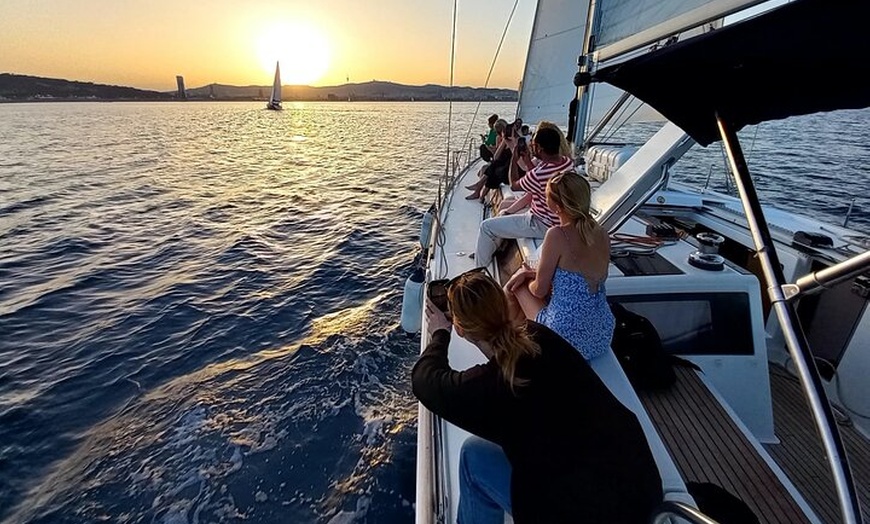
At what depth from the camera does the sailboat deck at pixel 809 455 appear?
2857 mm

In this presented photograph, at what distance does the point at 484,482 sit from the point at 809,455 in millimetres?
2769

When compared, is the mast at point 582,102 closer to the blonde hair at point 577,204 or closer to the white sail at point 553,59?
the white sail at point 553,59

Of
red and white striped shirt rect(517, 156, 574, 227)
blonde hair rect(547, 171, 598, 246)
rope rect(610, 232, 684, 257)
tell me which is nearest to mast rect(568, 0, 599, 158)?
red and white striped shirt rect(517, 156, 574, 227)

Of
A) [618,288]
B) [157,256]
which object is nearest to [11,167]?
[157,256]

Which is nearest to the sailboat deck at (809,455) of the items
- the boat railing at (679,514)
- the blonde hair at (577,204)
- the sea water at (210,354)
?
the blonde hair at (577,204)

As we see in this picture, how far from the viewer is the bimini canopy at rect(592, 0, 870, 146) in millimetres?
1228

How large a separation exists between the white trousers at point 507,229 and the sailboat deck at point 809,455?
2.31m

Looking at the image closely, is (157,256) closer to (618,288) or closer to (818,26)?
(618,288)

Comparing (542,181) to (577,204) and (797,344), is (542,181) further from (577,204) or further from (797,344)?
(797,344)

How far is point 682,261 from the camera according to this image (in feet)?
11.9

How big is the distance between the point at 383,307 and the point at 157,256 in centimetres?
543

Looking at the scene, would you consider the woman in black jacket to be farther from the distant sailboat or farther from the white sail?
the distant sailboat

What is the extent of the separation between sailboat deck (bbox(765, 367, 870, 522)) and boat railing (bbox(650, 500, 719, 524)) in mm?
2138

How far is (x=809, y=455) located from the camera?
320 centimetres
